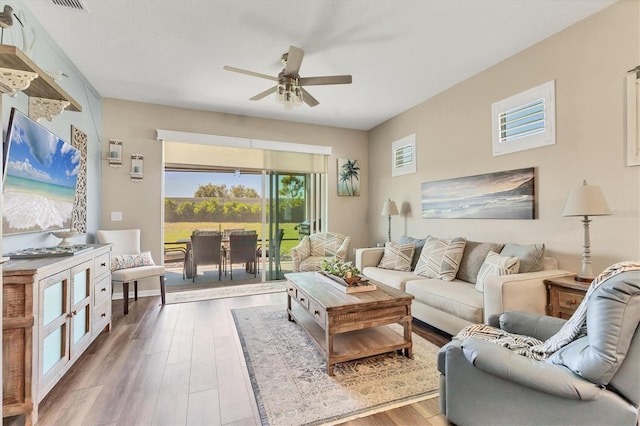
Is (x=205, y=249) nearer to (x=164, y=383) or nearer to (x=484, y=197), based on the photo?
(x=164, y=383)

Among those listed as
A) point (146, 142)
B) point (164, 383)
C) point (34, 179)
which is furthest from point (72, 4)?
point (164, 383)

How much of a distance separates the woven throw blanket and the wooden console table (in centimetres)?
257

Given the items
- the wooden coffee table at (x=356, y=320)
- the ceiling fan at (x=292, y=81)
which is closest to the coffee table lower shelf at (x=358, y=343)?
the wooden coffee table at (x=356, y=320)

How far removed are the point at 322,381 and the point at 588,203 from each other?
7.95 feet

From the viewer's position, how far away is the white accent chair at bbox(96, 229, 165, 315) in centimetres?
338

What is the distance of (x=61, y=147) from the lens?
2574 mm

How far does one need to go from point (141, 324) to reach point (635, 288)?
393 centimetres

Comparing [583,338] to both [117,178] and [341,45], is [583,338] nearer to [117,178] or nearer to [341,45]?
[341,45]

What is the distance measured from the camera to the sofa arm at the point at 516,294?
2.16 m

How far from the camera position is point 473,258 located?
310cm

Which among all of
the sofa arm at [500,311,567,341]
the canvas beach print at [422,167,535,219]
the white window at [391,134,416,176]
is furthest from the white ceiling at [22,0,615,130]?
the sofa arm at [500,311,567,341]

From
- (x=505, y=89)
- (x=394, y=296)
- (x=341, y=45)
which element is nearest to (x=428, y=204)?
(x=505, y=89)

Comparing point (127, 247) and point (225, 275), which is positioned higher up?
point (127, 247)

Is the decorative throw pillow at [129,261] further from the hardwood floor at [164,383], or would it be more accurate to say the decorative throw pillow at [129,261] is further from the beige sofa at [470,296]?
the beige sofa at [470,296]
